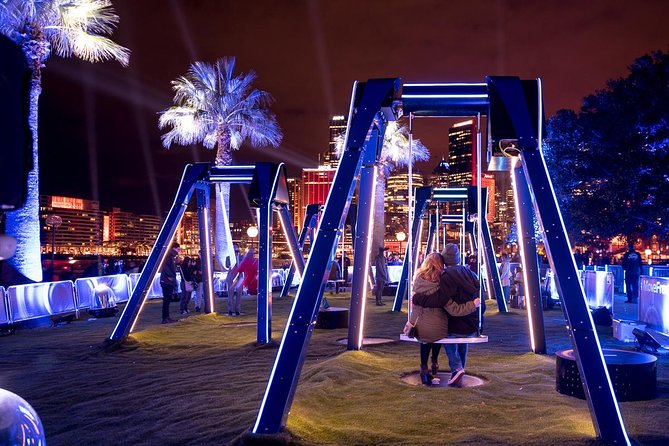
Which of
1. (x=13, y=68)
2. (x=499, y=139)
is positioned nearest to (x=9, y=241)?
(x=13, y=68)

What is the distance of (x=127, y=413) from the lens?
21.1 ft

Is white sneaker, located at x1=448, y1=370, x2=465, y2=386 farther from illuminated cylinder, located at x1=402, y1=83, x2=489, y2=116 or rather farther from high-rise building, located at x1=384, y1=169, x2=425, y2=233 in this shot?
illuminated cylinder, located at x1=402, y1=83, x2=489, y2=116

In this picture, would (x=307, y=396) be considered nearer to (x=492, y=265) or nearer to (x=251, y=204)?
(x=251, y=204)

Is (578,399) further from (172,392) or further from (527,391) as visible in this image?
(172,392)

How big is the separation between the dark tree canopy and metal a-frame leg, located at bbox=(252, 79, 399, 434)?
26.9m

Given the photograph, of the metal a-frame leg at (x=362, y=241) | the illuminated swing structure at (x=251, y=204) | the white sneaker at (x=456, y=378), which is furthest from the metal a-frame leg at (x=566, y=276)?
the illuminated swing structure at (x=251, y=204)

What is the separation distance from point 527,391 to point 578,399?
638 mm

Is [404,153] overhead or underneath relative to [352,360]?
overhead

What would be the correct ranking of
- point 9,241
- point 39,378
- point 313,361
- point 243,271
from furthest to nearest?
point 243,271 → point 313,361 → point 39,378 → point 9,241

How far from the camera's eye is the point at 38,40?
16672 mm

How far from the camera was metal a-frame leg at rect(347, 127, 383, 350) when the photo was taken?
991cm

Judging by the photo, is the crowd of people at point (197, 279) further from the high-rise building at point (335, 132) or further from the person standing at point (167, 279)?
the high-rise building at point (335, 132)

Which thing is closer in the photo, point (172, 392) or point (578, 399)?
point (578, 399)

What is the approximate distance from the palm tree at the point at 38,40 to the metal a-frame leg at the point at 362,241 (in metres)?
9.48
